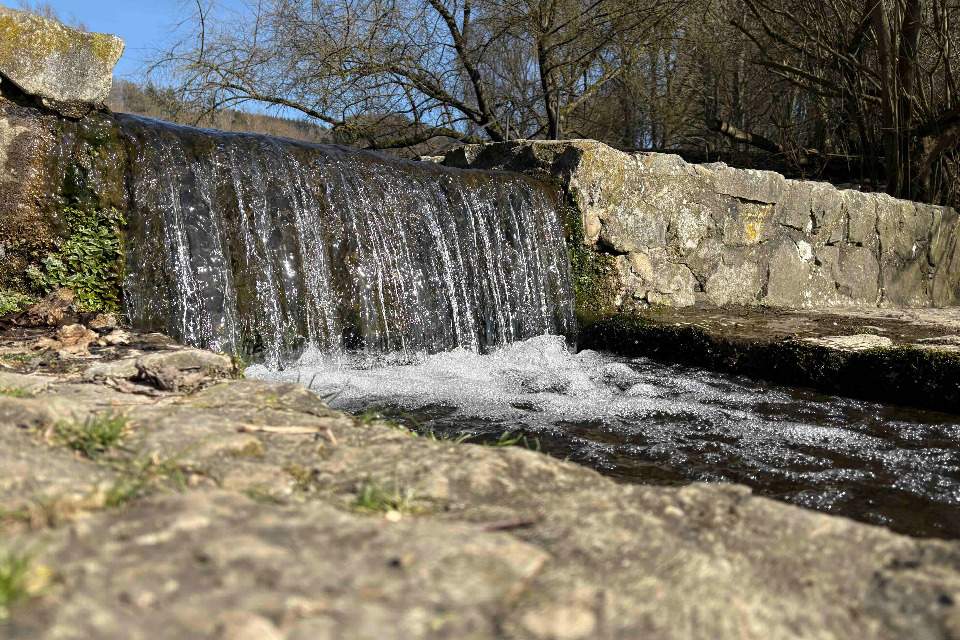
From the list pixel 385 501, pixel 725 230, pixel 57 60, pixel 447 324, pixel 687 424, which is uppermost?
pixel 57 60

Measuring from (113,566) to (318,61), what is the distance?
347 inches

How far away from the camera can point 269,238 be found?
4.31 metres

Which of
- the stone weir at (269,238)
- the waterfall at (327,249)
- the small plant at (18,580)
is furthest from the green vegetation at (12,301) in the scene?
the small plant at (18,580)

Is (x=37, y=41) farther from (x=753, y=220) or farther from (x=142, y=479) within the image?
(x=753, y=220)

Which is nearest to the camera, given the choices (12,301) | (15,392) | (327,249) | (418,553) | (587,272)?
(418,553)

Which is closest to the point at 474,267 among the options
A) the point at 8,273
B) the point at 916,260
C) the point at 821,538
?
the point at 8,273

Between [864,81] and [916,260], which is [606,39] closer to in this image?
[864,81]

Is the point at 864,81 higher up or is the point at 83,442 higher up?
the point at 864,81

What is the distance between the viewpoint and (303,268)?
175 inches

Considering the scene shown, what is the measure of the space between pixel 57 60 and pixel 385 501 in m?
3.35

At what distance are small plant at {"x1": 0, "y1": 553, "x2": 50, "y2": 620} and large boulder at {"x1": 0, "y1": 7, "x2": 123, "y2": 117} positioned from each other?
132 inches

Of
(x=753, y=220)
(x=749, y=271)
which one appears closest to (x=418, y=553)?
(x=749, y=271)

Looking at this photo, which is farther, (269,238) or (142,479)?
(269,238)

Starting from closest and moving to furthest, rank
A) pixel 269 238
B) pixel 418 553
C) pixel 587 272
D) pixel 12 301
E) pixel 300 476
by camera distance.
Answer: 1. pixel 418 553
2. pixel 300 476
3. pixel 12 301
4. pixel 269 238
5. pixel 587 272
